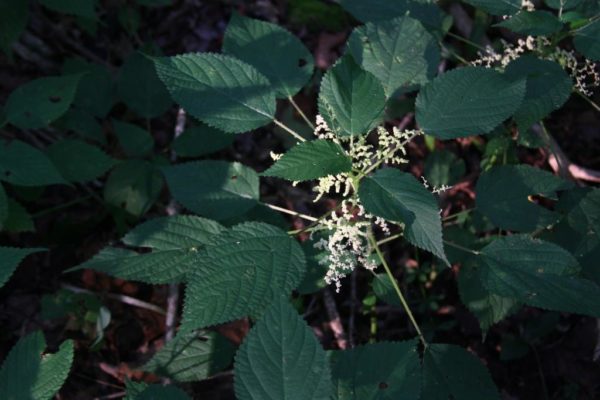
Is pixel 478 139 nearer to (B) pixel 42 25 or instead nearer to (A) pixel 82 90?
(A) pixel 82 90

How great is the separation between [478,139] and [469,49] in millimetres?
664

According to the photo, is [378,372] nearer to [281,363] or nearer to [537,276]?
[281,363]

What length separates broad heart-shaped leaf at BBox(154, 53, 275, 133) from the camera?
2.15m

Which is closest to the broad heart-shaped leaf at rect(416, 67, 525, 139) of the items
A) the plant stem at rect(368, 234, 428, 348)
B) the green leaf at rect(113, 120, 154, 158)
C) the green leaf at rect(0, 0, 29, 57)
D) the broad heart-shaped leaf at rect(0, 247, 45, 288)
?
the plant stem at rect(368, 234, 428, 348)

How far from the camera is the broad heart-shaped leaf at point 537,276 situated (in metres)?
2.06

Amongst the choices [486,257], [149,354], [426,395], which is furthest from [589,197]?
[149,354]

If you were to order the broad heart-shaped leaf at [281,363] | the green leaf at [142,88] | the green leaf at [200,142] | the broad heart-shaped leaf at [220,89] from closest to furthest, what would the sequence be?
the broad heart-shaped leaf at [281,363]
the broad heart-shaped leaf at [220,89]
the green leaf at [200,142]
the green leaf at [142,88]

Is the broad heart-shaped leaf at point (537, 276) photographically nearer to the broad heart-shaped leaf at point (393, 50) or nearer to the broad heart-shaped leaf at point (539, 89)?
the broad heart-shaped leaf at point (539, 89)

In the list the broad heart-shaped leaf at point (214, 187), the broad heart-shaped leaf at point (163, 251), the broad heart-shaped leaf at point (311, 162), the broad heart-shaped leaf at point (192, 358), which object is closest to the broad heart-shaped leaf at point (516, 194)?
the broad heart-shaped leaf at point (311, 162)

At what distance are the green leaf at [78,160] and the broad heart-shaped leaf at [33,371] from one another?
1.12m

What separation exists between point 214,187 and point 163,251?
335mm

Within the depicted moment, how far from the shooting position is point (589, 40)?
90.3 inches

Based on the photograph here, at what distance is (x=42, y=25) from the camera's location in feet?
13.2

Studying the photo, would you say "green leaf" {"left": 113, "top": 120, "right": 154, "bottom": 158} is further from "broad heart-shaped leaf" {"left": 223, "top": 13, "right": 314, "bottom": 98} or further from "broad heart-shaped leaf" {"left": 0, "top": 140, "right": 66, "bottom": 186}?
"broad heart-shaped leaf" {"left": 223, "top": 13, "right": 314, "bottom": 98}
